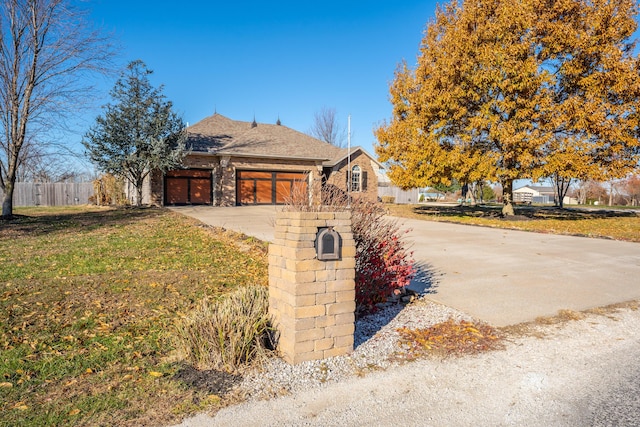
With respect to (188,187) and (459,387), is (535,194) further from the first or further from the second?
(459,387)

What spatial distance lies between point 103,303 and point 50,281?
145cm

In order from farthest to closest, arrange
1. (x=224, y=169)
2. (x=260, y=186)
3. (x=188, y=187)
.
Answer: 1. (x=260, y=186)
2. (x=224, y=169)
3. (x=188, y=187)

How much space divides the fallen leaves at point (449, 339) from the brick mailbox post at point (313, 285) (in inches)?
28.0

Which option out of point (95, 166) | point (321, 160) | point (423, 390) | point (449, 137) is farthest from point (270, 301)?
point (321, 160)

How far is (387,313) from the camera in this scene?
4883mm

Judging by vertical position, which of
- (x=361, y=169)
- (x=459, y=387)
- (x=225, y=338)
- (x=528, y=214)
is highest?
(x=361, y=169)

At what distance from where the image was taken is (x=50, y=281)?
5523mm

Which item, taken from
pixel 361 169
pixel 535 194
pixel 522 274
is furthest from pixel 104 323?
pixel 535 194

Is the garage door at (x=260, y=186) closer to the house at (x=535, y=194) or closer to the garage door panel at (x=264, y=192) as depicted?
the garage door panel at (x=264, y=192)

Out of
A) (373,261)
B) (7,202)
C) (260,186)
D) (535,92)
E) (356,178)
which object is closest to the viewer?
(373,261)

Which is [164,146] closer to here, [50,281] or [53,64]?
[53,64]

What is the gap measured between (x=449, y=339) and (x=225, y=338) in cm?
220

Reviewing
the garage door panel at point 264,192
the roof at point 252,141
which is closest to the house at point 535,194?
the roof at point 252,141

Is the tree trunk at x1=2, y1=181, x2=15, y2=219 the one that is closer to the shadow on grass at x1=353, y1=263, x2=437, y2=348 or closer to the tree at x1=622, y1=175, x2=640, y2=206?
the shadow on grass at x1=353, y1=263, x2=437, y2=348
